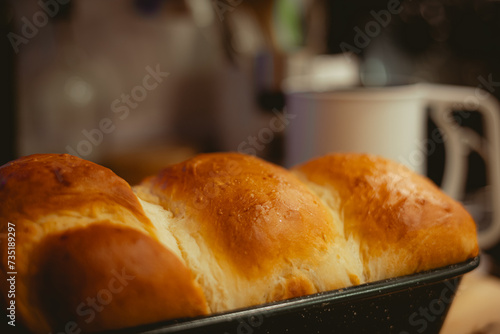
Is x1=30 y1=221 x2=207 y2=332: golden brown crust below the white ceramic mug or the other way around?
below

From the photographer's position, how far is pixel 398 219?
21.5 inches

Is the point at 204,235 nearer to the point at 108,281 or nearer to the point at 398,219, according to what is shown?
the point at 108,281

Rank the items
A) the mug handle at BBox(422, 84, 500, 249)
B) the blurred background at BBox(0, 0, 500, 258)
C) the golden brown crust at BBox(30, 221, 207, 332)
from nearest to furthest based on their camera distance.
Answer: the golden brown crust at BBox(30, 221, 207, 332), the mug handle at BBox(422, 84, 500, 249), the blurred background at BBox(0, 0, 500, 258)

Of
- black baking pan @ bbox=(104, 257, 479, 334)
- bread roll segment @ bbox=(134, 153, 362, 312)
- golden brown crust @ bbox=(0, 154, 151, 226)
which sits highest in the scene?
golden brown crust @ bbox=(0, 154, 151, 226)

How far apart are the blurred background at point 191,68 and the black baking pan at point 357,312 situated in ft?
3.05

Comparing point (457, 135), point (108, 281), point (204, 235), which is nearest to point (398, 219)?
point (204, 235)

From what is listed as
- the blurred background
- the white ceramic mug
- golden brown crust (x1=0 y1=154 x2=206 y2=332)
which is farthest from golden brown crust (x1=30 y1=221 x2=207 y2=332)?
the blurred background

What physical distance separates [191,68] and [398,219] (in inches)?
55.1

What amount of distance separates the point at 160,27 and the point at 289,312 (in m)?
1.50

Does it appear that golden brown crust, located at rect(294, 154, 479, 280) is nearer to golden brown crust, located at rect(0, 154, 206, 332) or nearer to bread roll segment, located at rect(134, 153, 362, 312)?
bread roll segment, located at rect(134, 153, 362, 312)

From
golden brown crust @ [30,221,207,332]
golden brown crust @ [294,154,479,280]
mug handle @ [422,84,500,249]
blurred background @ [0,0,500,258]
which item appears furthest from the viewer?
blurred background @ [0,0,500,258]

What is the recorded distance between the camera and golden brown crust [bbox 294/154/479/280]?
20.8 inches

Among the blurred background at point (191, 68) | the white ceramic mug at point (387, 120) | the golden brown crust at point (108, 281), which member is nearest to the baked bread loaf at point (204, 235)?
the golden brown crust at point (108, 281)

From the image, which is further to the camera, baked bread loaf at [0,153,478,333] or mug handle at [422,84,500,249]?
mug handle at [422,84,500,249]
